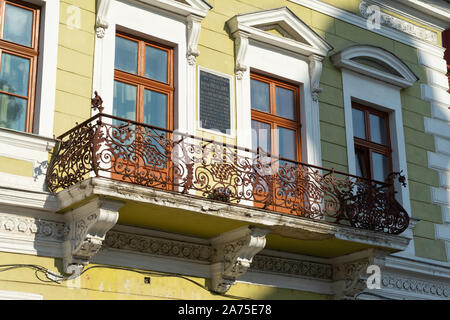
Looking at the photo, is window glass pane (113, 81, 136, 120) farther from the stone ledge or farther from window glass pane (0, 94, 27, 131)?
the stone ledge

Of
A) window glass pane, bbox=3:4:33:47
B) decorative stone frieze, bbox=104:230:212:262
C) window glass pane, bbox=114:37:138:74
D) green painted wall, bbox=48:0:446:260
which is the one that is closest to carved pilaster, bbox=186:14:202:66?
green painted wall, bbox=48:0:446:260

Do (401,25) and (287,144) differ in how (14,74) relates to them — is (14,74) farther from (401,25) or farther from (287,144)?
(401,25)

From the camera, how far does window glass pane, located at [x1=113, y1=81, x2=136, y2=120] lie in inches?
404

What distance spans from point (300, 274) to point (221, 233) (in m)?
1.60

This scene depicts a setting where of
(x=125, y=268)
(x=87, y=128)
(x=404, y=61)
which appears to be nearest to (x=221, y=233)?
(x=125, y=268)

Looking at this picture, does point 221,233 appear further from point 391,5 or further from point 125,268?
point 391,5

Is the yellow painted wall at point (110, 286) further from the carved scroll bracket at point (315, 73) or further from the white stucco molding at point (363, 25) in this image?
the white stucco molding at point (363, 25)

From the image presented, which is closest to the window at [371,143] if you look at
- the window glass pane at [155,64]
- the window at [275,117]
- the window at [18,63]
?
the window at [275,117]

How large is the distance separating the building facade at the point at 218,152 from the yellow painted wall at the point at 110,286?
0.06 feet

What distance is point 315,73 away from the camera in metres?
12.2

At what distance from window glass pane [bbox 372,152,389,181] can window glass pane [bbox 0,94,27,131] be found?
5.81 meters

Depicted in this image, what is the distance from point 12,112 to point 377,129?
Answer: 6216 millimetres

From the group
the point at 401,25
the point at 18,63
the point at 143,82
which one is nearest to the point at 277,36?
the point at 143,82
